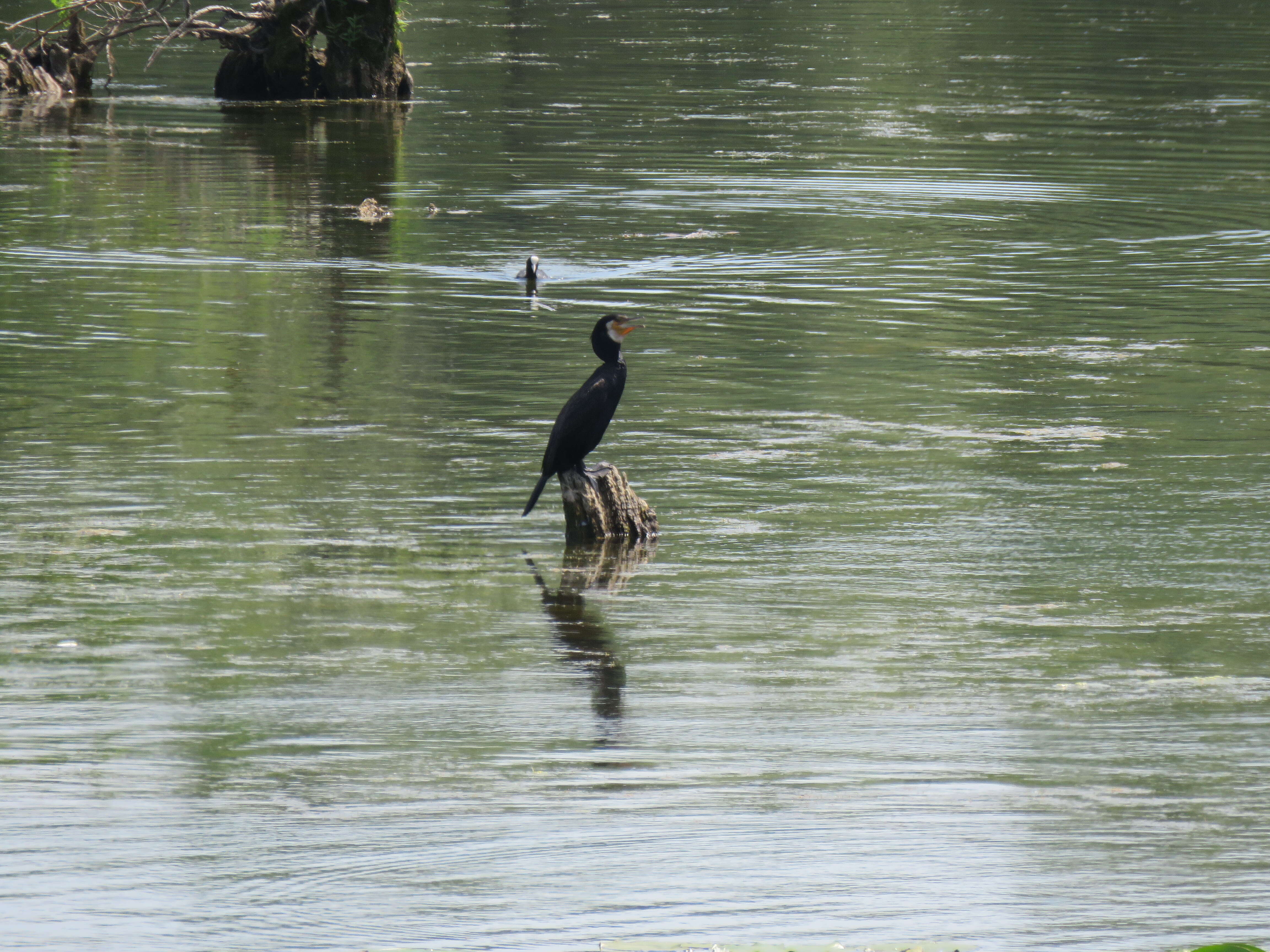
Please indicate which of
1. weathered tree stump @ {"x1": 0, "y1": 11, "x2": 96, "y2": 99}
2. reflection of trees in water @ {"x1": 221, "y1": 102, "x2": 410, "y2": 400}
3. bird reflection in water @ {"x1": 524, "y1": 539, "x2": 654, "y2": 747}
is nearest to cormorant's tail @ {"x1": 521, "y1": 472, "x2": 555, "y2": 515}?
bird reflection in water @ {"x1": 524, "y1": 539, "x2": 654, "y2": 747}

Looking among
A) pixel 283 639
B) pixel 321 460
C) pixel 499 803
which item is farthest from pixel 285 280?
pixel 499 803

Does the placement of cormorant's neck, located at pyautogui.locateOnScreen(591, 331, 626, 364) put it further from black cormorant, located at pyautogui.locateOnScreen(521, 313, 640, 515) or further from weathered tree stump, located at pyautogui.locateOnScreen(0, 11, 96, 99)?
weathered tree stump, located at pyautogui.locateOnScreen(0, 11, 96, 99)

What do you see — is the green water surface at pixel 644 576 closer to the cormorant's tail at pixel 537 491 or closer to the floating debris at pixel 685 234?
the floating debris at pixel 685 234

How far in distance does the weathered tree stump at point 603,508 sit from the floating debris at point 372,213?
14.3 meters

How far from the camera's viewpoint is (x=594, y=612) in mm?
9727

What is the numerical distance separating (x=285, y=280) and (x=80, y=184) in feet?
27.6

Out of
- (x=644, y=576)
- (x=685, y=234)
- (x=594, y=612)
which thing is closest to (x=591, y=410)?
(x=644, y=576)

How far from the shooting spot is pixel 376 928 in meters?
5.75

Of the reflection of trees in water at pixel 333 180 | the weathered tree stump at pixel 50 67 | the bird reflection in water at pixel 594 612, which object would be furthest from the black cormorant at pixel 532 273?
the weathered tree stump at pixel 50 67

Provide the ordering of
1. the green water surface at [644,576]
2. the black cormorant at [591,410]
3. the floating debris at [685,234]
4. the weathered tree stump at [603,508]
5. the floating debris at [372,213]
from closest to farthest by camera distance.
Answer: the green water surface at [644,576]
the black cormorant at [591,410]
the weathered tree stump at [603,508]
the floating debris at [685,234]
the floating debris at [372,213]

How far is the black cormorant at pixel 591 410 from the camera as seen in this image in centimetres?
1040

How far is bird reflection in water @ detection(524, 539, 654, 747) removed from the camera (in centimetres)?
840

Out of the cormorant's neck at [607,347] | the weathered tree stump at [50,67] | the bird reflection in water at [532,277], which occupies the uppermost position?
the weathered tree stump at [50,67]

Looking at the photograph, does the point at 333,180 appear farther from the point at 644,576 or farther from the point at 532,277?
the point at 644,576
